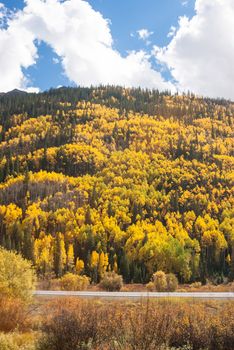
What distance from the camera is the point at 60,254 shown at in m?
123

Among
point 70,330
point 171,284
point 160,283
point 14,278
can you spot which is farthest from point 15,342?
point 160,283

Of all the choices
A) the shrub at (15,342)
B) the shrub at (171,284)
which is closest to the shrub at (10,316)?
the shrub at (15,342)

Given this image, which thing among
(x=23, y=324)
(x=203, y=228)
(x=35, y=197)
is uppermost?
(x=35, y=197)

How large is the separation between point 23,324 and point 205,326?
10.5 m

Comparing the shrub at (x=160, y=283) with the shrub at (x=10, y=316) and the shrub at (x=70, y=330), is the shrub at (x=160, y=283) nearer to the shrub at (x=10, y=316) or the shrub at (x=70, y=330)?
the shrub at (x=10, y=316)

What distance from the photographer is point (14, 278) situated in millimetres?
31359

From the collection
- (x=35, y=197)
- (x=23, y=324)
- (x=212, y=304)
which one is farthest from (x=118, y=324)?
(x=35, y=197)

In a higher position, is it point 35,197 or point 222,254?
point 35,197

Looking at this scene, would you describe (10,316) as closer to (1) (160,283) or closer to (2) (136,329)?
(2) (136,329)

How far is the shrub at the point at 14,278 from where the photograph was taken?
100 ft

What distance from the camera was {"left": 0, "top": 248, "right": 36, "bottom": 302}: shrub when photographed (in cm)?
3052

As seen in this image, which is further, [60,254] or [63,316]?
[60,254]

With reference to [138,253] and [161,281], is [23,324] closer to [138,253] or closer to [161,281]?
[161,281]

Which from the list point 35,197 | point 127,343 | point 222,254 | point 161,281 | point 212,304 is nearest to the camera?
point 127,343
